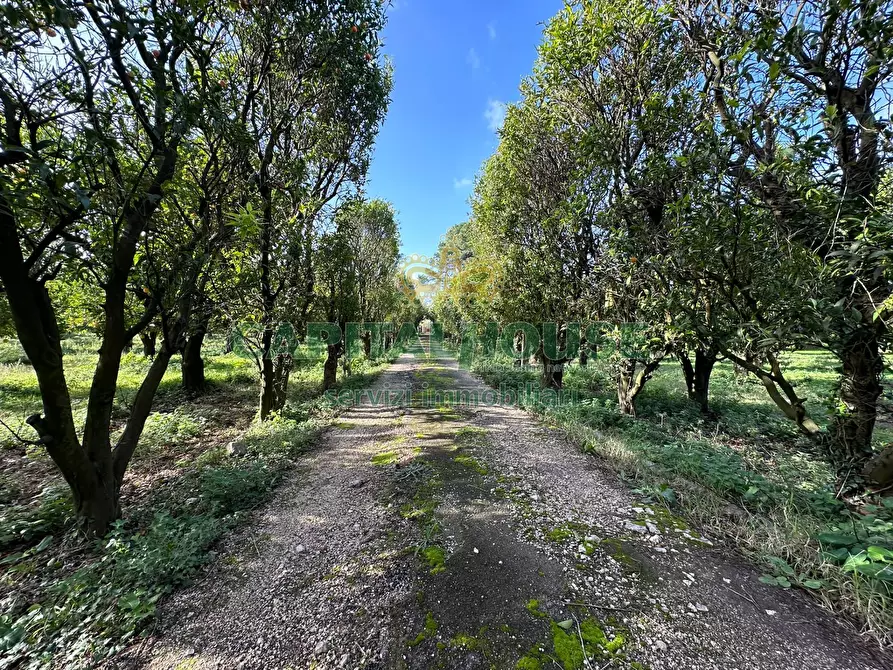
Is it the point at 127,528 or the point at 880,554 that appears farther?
the point at 127,528

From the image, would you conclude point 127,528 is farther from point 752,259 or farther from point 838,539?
point 752,259

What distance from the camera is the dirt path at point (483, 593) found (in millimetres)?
1957

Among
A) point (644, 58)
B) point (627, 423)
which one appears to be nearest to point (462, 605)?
point (627, 423)

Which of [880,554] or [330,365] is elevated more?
[330,365]

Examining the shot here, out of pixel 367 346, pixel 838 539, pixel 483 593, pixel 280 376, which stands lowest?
pixel 483 593

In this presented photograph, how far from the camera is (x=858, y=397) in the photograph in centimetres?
313

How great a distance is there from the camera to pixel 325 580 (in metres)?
2.64

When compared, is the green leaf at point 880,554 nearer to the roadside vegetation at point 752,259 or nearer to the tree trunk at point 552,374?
the roadside vegetation at point 752,259

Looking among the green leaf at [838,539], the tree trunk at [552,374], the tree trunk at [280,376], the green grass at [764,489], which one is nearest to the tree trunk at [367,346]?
the tree trunk at [280,376]

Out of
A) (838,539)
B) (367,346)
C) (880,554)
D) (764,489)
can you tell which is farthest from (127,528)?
(367,346)

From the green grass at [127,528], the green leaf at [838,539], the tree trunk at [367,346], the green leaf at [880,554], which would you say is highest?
the tree trunk at [367,346]

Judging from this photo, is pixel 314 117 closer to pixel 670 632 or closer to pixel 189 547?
pixel 189 547

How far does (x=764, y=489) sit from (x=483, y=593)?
3.55 metres

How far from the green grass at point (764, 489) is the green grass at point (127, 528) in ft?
16.0
